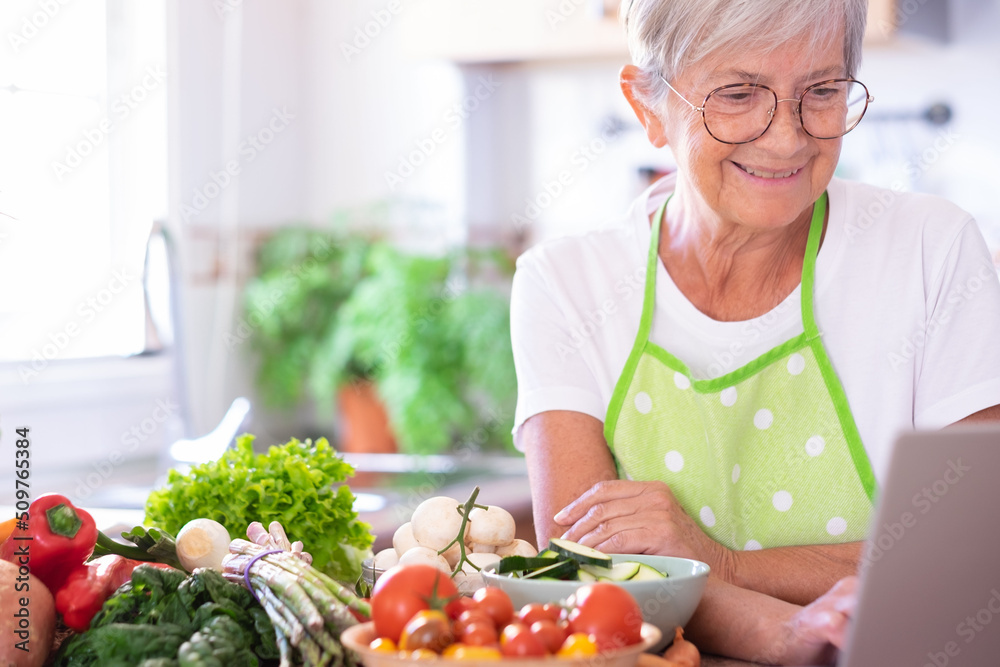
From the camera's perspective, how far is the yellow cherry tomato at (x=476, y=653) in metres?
0.62

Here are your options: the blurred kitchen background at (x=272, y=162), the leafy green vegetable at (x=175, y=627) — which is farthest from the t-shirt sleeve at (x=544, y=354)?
the blurred kitchen background at (x=272, y=162)

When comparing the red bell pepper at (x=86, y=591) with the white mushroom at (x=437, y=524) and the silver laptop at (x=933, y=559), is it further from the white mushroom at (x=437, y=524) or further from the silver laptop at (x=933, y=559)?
the silver laptop at (x=933, y=559)

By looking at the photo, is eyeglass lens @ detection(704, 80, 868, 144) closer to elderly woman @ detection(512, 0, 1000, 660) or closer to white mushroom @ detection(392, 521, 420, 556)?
elderly woman @ detection(512, 0, 1000, 660)

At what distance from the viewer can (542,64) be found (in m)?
4.04

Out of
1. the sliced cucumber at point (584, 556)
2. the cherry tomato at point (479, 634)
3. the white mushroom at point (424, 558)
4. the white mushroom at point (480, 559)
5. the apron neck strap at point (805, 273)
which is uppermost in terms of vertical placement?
the apron neck strap at point (805, 273)

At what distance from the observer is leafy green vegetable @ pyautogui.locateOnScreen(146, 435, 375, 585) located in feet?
3.42

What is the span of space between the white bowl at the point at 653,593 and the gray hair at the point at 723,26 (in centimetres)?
60

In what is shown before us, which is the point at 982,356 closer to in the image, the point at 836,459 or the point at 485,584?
the point at 836,459

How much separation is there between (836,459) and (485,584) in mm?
508

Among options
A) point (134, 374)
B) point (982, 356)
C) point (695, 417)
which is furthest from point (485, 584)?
point (134, 374)

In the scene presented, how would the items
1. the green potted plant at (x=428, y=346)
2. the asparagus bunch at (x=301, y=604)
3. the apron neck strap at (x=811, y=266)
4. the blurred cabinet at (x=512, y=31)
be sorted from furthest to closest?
the green potted plant at (x=428, y=346)
the blurred cabinet at (x=512, y=31)
the apron neck strap at (x=811, y=266)
the asparagus bunch at (x=301, y=604)

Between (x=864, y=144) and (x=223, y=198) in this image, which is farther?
(x=223, y=198)

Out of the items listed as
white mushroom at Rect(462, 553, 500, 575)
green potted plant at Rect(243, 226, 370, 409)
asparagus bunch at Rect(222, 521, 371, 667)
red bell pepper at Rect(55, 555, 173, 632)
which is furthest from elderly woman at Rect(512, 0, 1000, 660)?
green potted plant at Rect(243, 226, 370, 409)

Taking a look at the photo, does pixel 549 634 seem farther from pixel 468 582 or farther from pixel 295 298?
pixel 295 298
